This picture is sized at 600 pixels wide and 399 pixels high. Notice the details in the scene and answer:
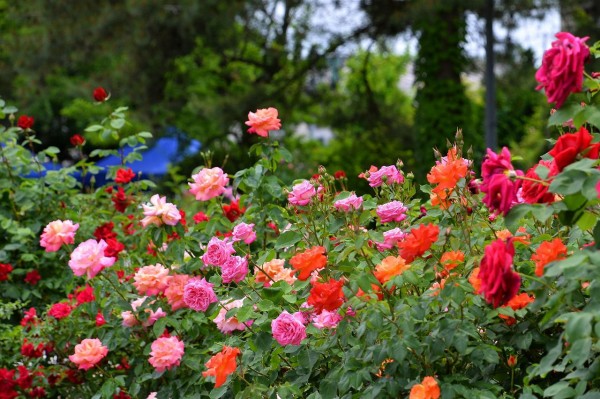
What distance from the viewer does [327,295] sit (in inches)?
92.1

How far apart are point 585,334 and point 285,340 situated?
94 centimetres

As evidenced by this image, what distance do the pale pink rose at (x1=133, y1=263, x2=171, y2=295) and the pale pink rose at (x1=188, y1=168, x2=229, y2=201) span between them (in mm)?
294

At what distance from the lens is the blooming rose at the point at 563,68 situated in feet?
6.08

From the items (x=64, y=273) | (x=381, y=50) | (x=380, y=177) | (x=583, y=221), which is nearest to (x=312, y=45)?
(x=381, y=50)

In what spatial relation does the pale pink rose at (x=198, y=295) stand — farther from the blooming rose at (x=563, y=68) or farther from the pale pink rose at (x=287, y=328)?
the blooming rose at (x=563, y=68)

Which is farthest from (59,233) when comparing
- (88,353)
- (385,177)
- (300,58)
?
(300,58)

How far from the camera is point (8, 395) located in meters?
3.73

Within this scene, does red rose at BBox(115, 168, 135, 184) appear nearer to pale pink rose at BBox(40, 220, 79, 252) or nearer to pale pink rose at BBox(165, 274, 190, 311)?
pale pink rose at BBox(40, 220, 79, 252)

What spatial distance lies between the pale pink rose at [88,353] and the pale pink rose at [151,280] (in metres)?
0.28

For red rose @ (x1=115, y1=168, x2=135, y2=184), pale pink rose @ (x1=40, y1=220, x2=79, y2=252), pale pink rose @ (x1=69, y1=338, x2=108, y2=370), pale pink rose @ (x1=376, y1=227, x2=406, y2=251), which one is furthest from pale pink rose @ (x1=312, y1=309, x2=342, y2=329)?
red rose @ (x1=115, y1=168, x2=135, y2=184)

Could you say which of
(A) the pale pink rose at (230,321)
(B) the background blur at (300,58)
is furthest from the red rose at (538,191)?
(B) the background blur at (300,58)

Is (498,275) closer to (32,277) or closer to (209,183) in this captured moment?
(209,183)

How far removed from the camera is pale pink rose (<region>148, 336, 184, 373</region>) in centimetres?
308

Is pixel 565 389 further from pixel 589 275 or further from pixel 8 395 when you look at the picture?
pixel 8 395
